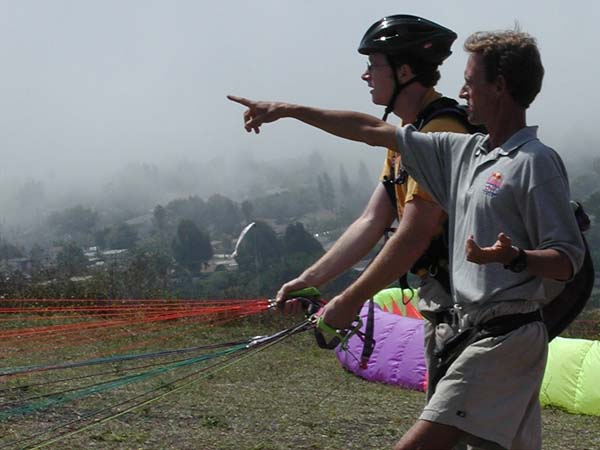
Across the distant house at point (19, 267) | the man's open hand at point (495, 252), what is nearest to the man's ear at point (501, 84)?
the man's open hand at point (495, 252)

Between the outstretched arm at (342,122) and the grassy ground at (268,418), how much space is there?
3.60 meters

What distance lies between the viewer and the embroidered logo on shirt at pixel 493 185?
308 centimetres

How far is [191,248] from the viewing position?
40031 millimetres

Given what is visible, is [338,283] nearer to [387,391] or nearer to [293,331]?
[387,391]

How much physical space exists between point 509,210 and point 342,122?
2.13 feet

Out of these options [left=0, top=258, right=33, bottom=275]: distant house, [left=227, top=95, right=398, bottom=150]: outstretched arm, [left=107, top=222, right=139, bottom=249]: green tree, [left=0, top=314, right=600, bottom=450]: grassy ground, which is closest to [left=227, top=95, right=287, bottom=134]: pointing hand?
[left=227, top=95, right=398, bottom=150]: outstretched arm

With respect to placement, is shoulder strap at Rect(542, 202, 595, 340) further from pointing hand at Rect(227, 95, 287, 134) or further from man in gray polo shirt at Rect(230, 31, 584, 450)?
pointing hand at Rect(227, 95, 287, 134)

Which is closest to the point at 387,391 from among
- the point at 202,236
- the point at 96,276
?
the point at 96,276

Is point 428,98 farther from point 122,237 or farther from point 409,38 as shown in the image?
point 122,237

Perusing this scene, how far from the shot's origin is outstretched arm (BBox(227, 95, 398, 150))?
132 inches

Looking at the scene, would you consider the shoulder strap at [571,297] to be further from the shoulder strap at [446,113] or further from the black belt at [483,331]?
the shoulder strap at [446,113]

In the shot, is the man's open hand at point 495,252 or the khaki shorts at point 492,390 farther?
the khaki shorts at point 492,390

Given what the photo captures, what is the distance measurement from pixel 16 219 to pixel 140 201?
9.32 meters

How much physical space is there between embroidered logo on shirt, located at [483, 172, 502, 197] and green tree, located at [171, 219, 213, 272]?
3365 cm
